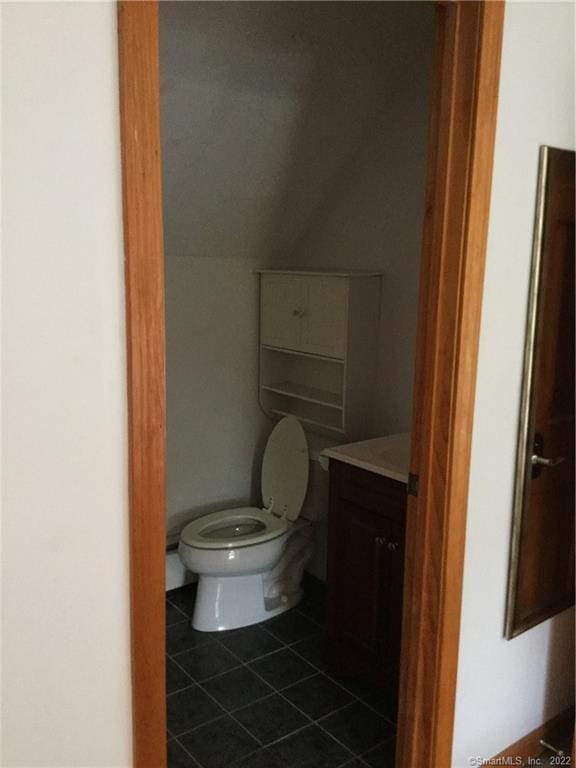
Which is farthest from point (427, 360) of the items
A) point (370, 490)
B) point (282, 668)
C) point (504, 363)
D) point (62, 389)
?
point (282, 668)

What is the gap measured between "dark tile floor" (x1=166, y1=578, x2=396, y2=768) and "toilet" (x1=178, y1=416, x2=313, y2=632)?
3.8 inches

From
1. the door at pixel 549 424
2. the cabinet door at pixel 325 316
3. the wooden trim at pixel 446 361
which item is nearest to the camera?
the wooden trim at pixel 446 361

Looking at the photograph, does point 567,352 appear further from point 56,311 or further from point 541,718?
point 56,311

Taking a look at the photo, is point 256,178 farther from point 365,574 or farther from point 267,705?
point 267,705

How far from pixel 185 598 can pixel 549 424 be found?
74.3 inches

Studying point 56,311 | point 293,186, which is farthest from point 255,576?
point 56,311

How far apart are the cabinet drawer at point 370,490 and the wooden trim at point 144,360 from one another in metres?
1.08

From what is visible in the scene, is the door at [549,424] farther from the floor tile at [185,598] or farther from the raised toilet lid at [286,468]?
the floor tile at [185,598]

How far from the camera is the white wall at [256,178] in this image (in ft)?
7.16

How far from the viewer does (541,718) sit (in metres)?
2.16

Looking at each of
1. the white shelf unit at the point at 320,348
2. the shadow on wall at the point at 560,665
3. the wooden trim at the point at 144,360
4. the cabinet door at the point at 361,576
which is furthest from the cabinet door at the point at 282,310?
the wooden trim at the point at 144,360

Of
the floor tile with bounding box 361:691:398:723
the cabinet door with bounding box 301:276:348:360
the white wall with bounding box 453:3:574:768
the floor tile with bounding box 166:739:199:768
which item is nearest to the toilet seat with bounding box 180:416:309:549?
the cabinet door with bounding box 301:276:348:360

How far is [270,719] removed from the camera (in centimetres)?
234

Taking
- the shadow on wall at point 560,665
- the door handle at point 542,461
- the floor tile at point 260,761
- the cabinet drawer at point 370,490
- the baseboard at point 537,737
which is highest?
the door handle at point 542,461
